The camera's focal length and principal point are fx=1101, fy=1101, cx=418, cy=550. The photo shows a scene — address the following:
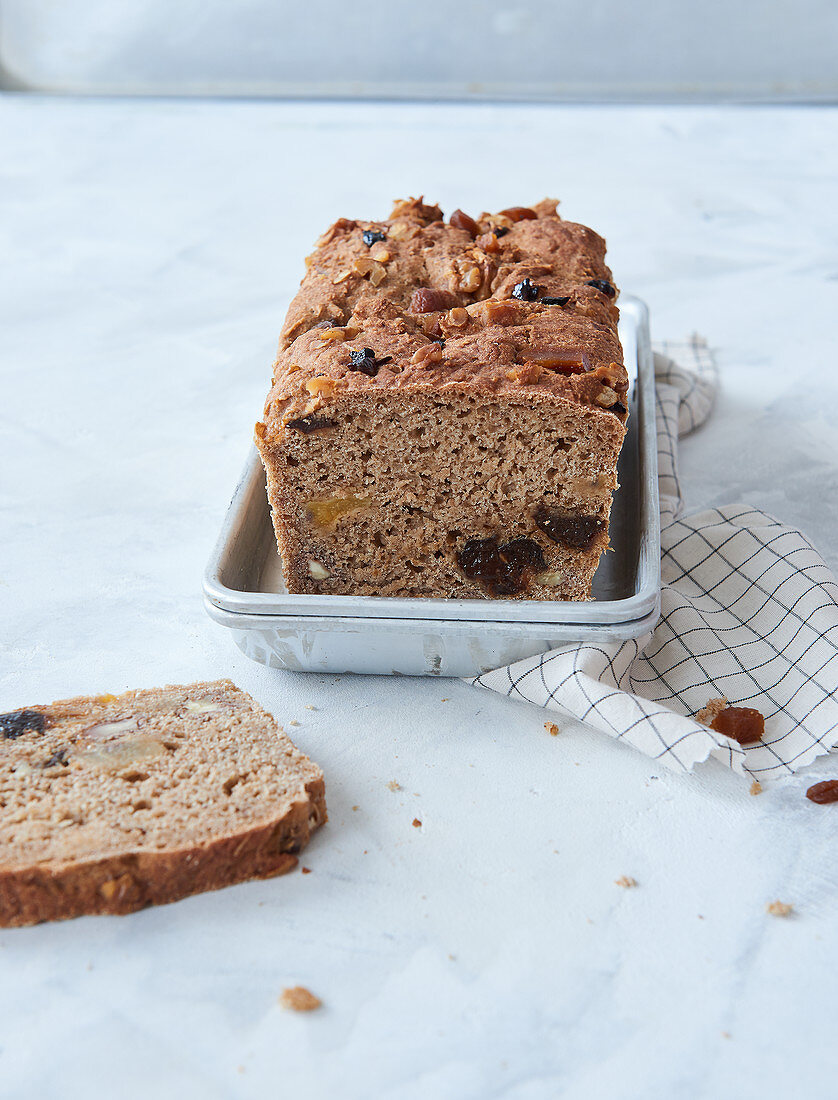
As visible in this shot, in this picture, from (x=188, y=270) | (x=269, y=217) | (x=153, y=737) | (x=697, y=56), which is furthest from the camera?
(x=697, y=56)

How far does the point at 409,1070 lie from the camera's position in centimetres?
176

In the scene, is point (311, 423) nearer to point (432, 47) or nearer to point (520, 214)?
point (520, 214)

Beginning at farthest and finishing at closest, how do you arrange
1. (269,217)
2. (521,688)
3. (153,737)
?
(269,217) → (521,688) → (153,737)

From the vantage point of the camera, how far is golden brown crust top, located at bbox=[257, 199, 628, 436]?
241 cm

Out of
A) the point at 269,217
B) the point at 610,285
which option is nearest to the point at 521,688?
the point at 610,285

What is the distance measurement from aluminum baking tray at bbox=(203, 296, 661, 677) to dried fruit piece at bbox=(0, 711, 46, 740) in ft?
1.39

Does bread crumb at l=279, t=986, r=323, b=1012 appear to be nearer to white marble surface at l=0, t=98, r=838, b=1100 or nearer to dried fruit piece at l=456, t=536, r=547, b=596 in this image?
white marble surface at l=0, t=98, r=838, b=1100

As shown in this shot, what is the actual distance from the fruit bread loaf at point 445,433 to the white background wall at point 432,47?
5168 millimetres

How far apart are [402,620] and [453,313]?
0.78 meters

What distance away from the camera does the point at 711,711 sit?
7.97ft

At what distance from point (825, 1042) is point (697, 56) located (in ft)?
22.9

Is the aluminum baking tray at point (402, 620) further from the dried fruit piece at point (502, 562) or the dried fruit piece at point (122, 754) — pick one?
the dried fruit piece at point (122, 754)

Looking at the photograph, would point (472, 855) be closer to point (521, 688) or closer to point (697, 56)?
point (521, 688)

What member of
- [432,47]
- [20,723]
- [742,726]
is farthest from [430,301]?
[432,47]
